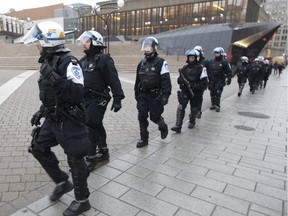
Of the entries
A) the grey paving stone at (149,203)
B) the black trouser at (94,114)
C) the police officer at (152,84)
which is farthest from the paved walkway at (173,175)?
the police officer at (152,84)

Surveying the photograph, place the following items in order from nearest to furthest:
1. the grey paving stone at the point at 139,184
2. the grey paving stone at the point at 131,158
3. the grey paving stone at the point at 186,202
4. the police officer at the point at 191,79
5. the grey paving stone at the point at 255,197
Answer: the grey paving stone at the point at 186,202 < the grey paving stone at the point at 255,197 < the grey paving stone at the point at 139,184 < the grey paving stone at the point at 131,158 < the police officer at the point at 191,79

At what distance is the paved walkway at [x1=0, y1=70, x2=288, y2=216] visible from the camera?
3.09m

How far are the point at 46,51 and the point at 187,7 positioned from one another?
177 ft

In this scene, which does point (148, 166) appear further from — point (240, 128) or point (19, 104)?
point (19, 104)

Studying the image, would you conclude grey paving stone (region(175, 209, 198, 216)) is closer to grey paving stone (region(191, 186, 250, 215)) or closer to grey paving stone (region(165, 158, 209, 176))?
grey paving stone (region(191, 186, 250, 215))

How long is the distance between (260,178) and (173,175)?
51.9 inches

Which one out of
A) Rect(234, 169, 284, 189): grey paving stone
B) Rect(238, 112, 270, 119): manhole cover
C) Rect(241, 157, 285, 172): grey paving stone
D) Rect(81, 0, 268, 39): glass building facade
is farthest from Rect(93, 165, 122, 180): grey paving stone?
Rect(81, 0, 268, 39): glass building facade

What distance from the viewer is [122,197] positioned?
3.26 meters

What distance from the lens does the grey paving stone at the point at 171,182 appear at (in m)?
3.53

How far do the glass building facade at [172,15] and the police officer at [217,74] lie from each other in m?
41.5

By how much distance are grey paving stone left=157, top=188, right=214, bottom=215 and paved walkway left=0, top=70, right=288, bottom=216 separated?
0.01m

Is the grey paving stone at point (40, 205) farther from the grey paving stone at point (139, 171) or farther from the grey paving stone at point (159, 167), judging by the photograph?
the grey paving stone at point (159, 167)

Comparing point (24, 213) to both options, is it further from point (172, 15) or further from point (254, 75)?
point (172, 15)

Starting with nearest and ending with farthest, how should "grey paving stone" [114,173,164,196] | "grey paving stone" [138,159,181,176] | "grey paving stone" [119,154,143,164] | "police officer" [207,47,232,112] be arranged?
1. "grey paving stone" [114,173,164,196]
2. "grey paving stone" [138,159,181,176]
3. "grey paving stone" [119,154,143,164]
4. "police officer" [207,47,232,112]
